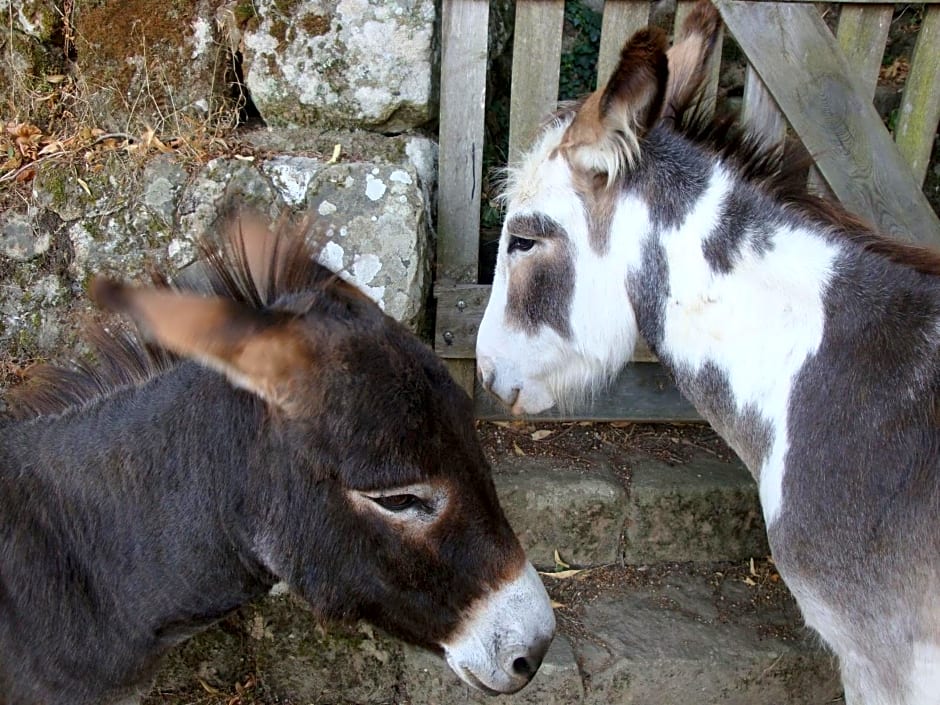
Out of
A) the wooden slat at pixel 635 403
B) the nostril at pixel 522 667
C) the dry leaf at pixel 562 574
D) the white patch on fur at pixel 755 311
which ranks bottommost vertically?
the dry leaf at pixel 562 574

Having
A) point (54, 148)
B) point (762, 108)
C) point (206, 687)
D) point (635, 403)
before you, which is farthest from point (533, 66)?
point (206, 687)

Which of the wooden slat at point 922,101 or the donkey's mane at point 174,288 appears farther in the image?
the wooden slat at point 922,101

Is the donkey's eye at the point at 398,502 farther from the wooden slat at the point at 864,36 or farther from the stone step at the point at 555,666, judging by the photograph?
the wooden slat at the point at 864,36

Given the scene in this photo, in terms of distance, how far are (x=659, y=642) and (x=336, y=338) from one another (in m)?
2.06

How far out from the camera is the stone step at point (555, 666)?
9.77 ft

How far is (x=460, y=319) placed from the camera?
10.9 ft

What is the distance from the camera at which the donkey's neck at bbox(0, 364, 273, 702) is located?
1776 mm

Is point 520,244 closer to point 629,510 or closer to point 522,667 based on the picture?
point 522,667

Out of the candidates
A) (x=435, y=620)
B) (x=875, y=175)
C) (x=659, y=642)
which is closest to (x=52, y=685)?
(x=435, y=620)

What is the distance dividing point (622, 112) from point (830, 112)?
1.32 m

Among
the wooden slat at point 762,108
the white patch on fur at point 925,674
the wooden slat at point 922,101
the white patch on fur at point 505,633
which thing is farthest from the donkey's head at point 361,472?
the wooden slat at point 922,101

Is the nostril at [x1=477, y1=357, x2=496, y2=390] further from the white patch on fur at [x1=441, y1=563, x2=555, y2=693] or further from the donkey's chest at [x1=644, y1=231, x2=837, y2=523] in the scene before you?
the white patch on fur at [x1=441, y1=563, x2=555, y2=693]

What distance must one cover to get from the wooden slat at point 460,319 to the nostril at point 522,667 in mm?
1676

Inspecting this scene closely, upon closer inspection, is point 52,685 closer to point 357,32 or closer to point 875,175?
point 357,32
